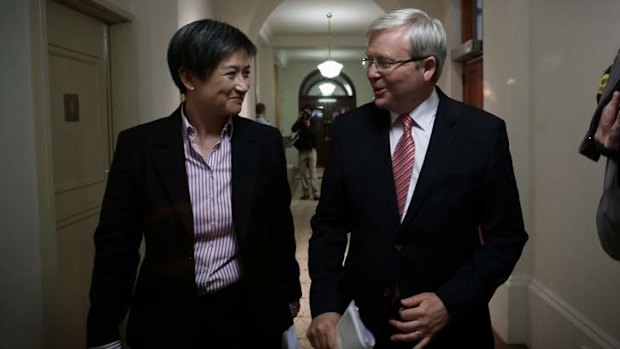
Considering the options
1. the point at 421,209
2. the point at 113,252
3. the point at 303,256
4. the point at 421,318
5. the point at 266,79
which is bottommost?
the point at 303,256

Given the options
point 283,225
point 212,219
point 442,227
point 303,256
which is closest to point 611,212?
point 442,227

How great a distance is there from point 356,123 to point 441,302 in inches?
21.8

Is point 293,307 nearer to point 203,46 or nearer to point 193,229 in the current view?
point 193,229

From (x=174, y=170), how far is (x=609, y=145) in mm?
1092

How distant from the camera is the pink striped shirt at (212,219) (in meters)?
1.63

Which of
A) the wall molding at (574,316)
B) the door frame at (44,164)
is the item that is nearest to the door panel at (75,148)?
the door frame at (44,164)

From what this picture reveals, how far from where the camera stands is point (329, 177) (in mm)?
1695

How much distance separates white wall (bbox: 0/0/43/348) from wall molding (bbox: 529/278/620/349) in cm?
239

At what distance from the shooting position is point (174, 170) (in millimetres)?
1630

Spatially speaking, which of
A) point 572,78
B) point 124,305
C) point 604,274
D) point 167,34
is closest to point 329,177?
point 124,305

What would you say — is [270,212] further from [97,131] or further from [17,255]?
[97,131]

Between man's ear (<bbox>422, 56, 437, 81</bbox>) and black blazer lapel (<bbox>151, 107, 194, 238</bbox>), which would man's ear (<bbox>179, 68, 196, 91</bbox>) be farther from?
man's ear (<bbox>422, 56, 437, 81</bbox>)

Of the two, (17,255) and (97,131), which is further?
(97,131)

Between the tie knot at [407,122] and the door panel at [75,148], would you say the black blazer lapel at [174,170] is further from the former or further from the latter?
the door panel at [75,148]
